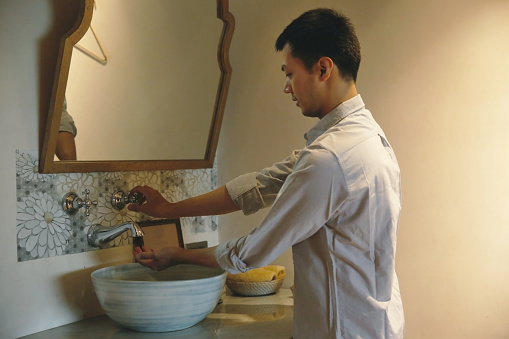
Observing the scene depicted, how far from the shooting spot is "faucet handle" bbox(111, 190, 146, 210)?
185 centimetres

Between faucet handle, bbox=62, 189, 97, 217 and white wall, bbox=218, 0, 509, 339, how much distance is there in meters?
1.02

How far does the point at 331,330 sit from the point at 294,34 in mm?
732

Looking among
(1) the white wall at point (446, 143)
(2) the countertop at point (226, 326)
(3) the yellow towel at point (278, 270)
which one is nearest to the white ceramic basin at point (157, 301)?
(2) the countertop at point (226, 326)

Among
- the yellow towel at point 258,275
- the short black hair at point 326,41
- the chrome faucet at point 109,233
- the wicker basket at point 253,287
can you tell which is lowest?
the wicker basket at point 253,287

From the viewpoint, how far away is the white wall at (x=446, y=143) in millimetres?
1911

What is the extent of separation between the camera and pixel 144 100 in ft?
6.38

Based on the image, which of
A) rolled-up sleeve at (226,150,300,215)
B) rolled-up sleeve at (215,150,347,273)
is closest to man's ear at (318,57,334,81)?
rolled-up sleeve at (215,150,347,273)

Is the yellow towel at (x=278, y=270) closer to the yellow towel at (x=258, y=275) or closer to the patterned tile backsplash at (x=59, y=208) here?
the yellow towel at (x=258, y=275)

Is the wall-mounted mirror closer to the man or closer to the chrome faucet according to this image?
the chrome faucet

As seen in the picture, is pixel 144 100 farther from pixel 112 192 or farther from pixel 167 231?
pixel 167 231

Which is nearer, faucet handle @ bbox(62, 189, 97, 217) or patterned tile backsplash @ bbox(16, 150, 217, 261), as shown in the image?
patterned tile backsplash @ bbox(16, 150, 217, 261)

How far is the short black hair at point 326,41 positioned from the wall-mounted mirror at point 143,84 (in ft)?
1.96

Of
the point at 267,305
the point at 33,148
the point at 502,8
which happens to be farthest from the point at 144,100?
the point at 502,8

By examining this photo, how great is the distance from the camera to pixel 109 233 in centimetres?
176
